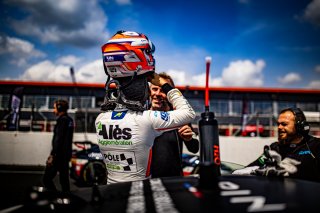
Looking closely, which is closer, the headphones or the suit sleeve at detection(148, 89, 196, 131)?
the suit sleeve at detection(148, 89, 196, 131)

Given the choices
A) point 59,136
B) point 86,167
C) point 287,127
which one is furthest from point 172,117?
point 86,167

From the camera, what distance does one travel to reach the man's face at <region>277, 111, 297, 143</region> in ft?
8.82

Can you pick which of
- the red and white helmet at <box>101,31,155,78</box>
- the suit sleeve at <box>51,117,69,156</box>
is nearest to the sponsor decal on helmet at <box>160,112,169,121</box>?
the red and white helmet at <box>101,31,155,78</box>

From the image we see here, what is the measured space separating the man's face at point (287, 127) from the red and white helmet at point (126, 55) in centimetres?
189

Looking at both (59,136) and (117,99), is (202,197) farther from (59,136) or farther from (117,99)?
(59,136)

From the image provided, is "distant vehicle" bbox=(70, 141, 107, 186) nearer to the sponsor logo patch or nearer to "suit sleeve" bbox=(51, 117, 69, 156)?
"suit sleeve" bbox=(51, 117, 69, 156)

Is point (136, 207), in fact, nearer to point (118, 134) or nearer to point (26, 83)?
point (118, 134)

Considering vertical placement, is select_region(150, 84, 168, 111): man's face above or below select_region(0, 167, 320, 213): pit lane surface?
above

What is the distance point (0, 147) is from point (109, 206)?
39.4 ft

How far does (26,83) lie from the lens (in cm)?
2581

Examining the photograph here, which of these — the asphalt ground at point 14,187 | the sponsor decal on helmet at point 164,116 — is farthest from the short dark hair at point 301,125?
the asphalt ground at point 14,187

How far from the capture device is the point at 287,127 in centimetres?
272

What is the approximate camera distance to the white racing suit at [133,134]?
4.99 feet

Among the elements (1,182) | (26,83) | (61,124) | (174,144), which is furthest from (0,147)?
(26,83)
